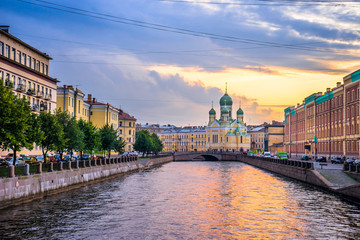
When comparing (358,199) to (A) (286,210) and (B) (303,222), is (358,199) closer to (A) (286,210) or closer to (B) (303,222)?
(A) (286,210)

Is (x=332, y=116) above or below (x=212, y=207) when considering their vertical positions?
above

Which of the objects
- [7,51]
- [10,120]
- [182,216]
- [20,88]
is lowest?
[182,216]

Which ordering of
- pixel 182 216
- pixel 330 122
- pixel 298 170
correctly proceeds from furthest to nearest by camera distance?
pixel 330 122 < pixel 298 170 < pixel 182 216

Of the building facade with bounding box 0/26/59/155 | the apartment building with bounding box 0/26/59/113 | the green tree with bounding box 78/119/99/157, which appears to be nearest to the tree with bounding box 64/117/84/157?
the building facade with bounding box 0/26/59/155

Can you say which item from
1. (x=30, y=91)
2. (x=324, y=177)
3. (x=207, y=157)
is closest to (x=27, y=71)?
(x=30, y=91)

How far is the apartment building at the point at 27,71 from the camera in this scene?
187 feet

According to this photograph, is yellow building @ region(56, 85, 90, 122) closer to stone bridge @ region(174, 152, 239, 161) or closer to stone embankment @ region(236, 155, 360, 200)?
stone embankment @ region(236, 155, 360, 200)

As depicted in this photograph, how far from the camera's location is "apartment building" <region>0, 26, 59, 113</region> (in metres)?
57.1

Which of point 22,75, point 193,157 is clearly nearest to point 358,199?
point 22,75

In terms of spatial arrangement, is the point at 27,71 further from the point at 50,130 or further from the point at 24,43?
the point at 50,130

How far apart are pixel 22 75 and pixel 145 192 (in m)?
29.3

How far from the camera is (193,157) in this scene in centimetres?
16900

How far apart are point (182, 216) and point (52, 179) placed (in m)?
14.9

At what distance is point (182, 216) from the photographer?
29.6m
